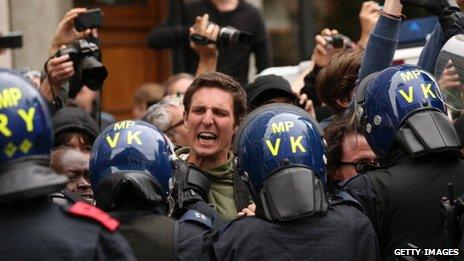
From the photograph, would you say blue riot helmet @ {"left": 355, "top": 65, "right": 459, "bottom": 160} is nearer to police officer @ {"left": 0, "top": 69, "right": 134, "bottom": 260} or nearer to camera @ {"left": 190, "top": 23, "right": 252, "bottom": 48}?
police officer @ {"left": 0, "top": 69, "right": 134, "bottom": 260}

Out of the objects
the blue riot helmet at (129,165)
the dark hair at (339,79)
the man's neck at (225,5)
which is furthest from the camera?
the man's neck at (225,5)

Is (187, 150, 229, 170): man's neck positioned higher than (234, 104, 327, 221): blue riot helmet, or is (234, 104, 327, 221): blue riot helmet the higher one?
(234, 104, 327, 221): blue riot helmet

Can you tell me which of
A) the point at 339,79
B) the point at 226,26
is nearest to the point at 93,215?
the point at 339,79

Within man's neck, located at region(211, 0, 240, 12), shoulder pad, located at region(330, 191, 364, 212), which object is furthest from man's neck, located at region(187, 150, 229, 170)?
man's neck, located at region(211, 0, 240, 12)

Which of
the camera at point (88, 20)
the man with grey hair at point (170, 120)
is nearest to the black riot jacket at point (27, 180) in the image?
the man with grey hair at point (170, 120)

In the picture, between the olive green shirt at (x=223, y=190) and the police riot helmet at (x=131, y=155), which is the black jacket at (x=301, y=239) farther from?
the olive green shirt at (x=223, y=190)

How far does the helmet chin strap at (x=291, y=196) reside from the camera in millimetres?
4141

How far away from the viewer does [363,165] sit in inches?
199

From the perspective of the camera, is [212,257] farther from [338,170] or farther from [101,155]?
[338,170]

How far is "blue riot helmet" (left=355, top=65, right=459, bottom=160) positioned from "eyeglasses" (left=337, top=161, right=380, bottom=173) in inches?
5.3

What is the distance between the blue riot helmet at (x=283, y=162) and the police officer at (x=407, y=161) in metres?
0.27

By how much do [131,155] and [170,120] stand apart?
2364 mm

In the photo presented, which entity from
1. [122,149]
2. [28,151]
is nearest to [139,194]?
[122,149]

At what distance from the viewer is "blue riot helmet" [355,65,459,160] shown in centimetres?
443
